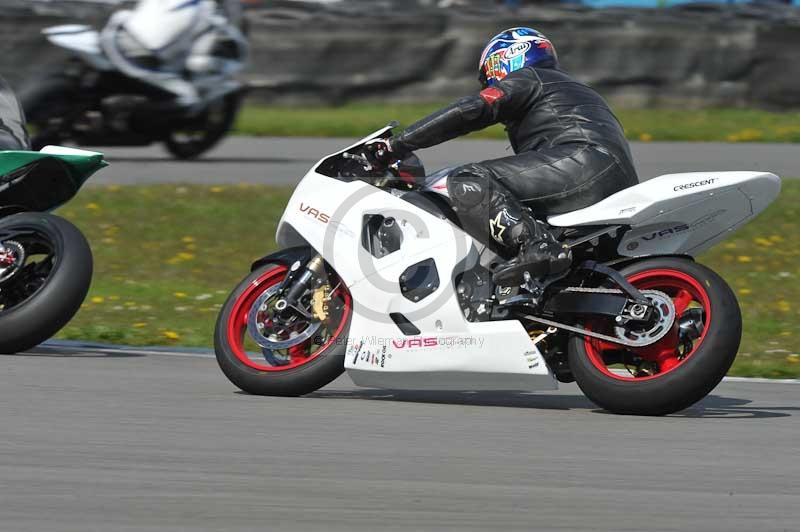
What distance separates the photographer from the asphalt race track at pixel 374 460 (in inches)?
173

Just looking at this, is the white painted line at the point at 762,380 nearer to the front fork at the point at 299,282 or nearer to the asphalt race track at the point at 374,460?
the asphalt race track at the point at 374,460

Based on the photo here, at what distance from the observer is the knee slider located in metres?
6.29

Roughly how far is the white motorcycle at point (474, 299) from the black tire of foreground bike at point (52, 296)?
970 millimetres

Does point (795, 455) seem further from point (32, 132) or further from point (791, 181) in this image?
point (32, 132)

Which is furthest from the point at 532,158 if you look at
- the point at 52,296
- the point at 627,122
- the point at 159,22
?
the point at 627,122

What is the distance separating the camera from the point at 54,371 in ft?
23.0

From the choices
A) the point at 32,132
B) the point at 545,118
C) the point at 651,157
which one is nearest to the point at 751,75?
the point at 651,157

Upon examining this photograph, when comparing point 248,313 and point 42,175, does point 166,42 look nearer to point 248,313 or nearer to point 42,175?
point 42,175

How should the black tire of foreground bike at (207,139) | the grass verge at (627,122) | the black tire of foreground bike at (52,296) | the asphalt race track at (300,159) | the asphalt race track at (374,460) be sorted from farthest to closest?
the grass verge at (627,122)
the black tire of foreground bike at (207,139)
the asphalt race track at (300,159)
the black tire of foreground bike at (52,296)
the asphalt race track at (374,460)

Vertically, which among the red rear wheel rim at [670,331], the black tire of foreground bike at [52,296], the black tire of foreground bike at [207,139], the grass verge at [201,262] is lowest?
the black tire of foreground bike at [207,139]

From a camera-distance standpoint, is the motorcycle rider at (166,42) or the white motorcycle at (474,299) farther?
the motorcycle rider at (166,42)

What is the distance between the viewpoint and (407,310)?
6.39m

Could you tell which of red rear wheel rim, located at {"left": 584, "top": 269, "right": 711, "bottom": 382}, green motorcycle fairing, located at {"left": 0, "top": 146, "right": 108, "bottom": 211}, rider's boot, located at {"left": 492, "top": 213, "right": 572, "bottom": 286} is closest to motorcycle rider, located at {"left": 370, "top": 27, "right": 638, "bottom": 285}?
rider's boot, located at {"left": 492, "top": 213, "right": 572, "bottom": 286}

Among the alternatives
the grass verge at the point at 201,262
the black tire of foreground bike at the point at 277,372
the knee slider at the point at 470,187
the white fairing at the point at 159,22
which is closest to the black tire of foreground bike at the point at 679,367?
the knee slider at the point at 470,187
